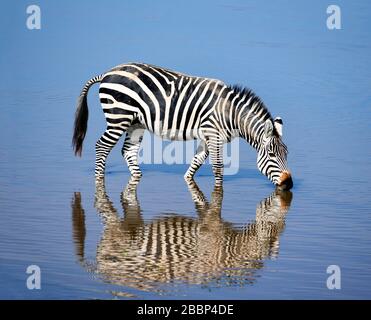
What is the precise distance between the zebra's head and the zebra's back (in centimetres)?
107

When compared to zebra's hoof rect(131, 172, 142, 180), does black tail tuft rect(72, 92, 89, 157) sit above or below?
above

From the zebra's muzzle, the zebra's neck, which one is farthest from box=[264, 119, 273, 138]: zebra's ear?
the zebra's muzzle

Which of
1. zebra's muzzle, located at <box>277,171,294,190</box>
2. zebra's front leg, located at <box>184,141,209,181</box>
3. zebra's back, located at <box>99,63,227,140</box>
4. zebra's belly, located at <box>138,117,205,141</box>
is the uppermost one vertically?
zebra's back, located at <box>99,63,227,140</box>

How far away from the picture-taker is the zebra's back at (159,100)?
13039 millimetres

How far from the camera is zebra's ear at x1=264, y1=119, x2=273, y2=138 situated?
40.0ft

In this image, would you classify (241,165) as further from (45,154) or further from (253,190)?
(45,154)

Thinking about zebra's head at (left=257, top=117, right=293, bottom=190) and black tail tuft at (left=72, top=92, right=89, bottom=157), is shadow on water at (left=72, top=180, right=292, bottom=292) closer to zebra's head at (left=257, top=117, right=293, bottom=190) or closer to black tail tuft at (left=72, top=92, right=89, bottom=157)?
zebra's head at (left=257, top=117, right=293, bottom=190)

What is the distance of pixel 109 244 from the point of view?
29.0ft

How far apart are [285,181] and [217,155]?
1088 mm

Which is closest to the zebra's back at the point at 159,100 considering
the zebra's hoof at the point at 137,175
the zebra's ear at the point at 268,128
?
the zebra's hoof at the point at 137,175

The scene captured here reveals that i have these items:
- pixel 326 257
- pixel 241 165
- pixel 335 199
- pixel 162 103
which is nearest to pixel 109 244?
pixel 326 257

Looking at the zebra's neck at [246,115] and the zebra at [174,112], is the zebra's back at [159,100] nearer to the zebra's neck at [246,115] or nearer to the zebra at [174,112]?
the zebra at [174,112]

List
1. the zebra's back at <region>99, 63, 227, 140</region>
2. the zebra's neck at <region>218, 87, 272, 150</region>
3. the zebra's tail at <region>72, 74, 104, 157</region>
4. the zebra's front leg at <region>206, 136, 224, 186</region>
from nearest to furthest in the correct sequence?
the zebra's neck at <region>218, 87, 272, 150</region> < the zebra's front leg at <region>206, 136, 224, 186</region> < the zebra's back at <region>99, 63, 227, 140</region> < the zebra's tail at <region>72, 74, 104, 157</region>

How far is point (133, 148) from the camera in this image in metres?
13.3
